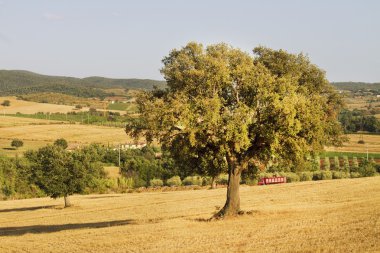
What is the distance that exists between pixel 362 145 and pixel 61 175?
9700cm

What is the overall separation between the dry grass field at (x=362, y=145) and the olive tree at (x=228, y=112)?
9287cm

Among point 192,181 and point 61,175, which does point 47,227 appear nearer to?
point 61,175

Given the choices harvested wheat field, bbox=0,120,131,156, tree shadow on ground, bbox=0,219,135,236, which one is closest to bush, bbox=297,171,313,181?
tree shadow on ground, bbox=0,219,135,236

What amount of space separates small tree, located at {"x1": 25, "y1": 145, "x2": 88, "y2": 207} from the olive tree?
33.2m

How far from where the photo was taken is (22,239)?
4184 centimetres

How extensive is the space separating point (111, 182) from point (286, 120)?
239ft

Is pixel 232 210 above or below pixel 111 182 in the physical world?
above

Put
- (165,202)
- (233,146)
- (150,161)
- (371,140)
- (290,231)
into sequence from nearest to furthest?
(290,231) < (233,146) < (165,202) < (150,161) < (371,140)

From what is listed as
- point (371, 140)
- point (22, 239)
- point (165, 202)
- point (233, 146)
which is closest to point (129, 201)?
point (165, 202)

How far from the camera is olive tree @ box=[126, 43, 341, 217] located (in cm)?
3759

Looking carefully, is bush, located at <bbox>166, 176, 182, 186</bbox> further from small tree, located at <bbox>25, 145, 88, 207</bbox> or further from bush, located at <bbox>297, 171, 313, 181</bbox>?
small tree, located at <bbox>25, 145, 88, 207</bbox>

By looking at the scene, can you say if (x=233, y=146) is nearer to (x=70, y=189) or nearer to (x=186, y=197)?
(x=186, y=197)

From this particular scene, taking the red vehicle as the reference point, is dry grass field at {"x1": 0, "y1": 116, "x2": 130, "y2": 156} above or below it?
above

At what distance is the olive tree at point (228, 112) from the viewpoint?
123 ft
